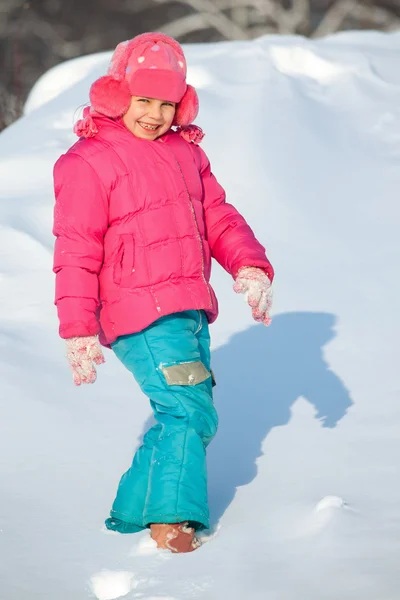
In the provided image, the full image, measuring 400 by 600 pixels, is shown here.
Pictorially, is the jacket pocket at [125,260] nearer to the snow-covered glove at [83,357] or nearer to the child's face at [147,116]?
the snow-covered glove at [83,357]

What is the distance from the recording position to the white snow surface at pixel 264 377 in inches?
113

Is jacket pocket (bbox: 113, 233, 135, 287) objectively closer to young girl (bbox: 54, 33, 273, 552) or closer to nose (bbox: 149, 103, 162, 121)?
young girl (bbox: 54, 33, 273, 552)

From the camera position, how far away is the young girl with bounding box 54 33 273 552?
3.01 meters

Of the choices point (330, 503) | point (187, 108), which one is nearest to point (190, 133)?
point (187, 108)

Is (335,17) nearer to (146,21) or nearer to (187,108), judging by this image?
(146,21)

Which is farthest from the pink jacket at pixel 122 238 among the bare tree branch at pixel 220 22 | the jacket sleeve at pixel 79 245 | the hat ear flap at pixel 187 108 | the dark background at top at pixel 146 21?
the bare tree branch at pixel 220 22

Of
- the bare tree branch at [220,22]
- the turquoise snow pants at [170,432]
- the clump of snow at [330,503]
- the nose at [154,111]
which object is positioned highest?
the bare tree branch at [220,22]

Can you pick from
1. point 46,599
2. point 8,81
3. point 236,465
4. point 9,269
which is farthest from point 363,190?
point 8,81

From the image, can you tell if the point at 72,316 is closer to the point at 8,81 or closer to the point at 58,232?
the point at 58,232

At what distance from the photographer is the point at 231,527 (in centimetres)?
312

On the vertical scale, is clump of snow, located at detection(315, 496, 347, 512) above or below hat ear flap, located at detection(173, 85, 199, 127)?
below

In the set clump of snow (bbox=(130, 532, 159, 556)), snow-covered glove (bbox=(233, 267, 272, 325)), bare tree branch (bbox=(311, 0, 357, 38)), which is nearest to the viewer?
clump of snow (bbox=(130, 532, 159, 556))

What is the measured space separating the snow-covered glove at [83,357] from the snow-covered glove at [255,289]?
46 centimetres

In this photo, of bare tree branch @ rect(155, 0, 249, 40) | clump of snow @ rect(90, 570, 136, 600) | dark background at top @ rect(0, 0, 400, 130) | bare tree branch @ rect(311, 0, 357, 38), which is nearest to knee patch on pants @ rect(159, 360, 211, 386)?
clump of snow @ rect(90, 570, 136, 600)
